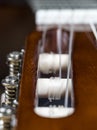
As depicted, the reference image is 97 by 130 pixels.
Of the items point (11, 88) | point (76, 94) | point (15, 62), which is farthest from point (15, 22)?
point (76, 94)

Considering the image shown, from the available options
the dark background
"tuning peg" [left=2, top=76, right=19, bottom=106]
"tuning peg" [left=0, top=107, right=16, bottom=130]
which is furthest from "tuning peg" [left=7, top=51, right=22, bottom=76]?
the dark background

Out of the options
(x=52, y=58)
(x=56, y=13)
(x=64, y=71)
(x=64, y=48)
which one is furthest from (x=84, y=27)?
(x=64, y=71)

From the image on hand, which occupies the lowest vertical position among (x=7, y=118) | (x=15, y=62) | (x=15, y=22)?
(x=7, y=118)

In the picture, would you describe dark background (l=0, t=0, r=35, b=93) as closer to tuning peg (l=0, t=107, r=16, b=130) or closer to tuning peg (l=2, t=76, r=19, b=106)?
tuning peg (l=2, t=76, r=19, b=106)

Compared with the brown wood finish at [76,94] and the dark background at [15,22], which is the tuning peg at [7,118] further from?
the dark background at [15,22]

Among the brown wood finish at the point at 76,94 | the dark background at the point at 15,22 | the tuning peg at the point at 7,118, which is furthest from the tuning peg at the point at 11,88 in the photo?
the dark background at the point at 15,22

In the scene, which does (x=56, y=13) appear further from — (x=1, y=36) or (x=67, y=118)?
(x=67, y=118)

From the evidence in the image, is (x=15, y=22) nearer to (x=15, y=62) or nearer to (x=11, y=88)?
(x=15, y=62)
